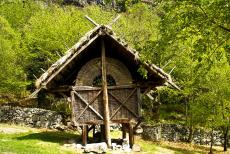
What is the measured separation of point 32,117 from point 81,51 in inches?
679

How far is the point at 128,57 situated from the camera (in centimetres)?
2438

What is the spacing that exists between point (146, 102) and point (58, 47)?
10.8 metres

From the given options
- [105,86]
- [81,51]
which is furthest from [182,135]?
→ [81,51]

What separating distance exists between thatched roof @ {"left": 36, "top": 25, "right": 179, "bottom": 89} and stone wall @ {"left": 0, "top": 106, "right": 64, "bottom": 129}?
15.0 meters

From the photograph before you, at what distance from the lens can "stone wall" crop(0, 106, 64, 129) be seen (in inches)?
1519

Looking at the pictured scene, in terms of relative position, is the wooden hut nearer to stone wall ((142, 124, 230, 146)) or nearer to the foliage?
stone wall ((142, 124, 230, 146))

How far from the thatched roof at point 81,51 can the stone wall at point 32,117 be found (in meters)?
15.0

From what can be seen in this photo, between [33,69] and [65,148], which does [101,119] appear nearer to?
[65,148]

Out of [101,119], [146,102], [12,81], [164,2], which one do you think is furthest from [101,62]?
[146,102]

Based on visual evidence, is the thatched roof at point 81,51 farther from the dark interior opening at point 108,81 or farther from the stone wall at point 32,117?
the stone wall at point 32,117

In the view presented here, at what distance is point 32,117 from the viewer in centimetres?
3912

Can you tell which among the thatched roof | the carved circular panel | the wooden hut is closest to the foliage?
the wooden hut

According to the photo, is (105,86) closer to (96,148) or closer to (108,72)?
(108,72)

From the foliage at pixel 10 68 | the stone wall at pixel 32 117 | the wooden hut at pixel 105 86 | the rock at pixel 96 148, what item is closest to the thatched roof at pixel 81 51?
the wooden hut at pixel 105 86
